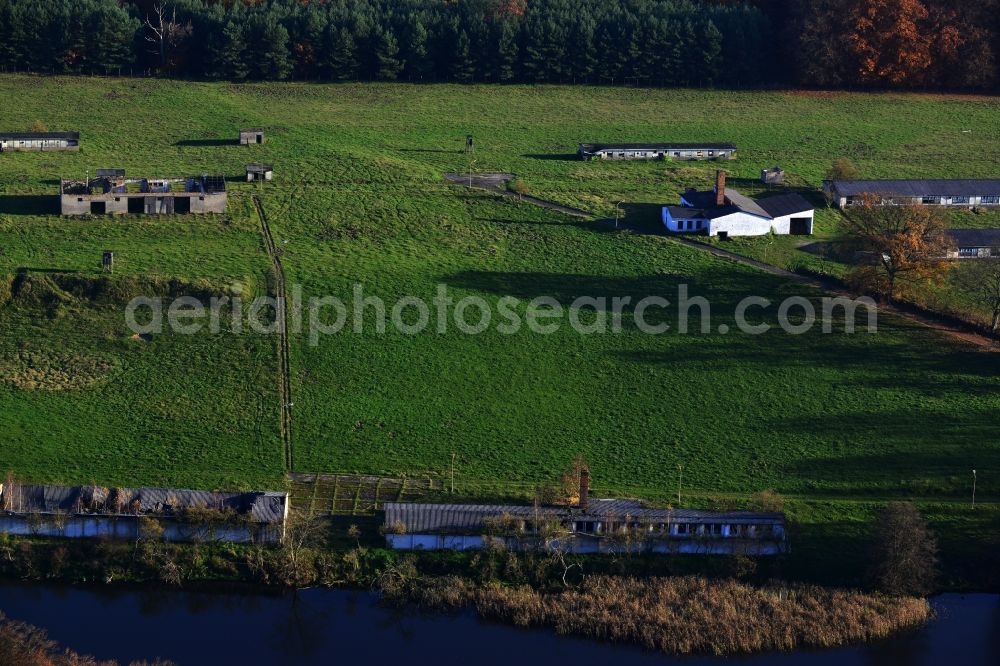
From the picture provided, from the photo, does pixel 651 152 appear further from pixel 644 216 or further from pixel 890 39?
pixel 890 39

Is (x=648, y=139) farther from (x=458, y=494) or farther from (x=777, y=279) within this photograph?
(x=458, y=494)

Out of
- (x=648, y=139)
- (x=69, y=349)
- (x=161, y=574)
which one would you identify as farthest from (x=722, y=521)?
(x=648, y=139)

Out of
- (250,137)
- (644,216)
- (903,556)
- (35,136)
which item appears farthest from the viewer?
(250,137)

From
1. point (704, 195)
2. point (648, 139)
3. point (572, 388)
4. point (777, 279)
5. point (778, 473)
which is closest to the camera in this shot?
point (778, 473)

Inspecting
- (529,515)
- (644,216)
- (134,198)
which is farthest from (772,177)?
(529,515)

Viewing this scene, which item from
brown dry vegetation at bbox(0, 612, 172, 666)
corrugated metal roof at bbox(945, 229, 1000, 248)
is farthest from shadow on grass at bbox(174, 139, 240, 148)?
brown dry vegetation at bbox(0, 612, 172, 666)

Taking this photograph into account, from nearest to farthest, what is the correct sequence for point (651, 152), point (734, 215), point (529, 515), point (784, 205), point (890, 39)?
point (529, 515)
point (734, 215)
point (784, 205)
point (651, 152)
point (890, 39)

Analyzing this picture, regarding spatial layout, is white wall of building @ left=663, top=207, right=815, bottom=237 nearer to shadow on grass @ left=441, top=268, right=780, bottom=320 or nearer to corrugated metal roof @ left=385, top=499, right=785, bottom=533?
shadow on grass @ left=441, top=268, right=780, bottom=320

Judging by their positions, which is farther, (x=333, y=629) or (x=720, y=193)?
(x=720, y=193)
